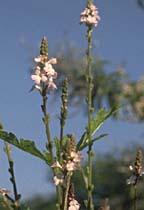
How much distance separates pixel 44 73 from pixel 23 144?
0.17m

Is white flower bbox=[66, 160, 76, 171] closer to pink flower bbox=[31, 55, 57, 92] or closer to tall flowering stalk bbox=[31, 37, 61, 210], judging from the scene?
tall flowering stalk bbox=[31, 37, 61, 210]

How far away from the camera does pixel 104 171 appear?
3478 centimetres

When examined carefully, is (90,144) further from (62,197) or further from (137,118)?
(137,118)

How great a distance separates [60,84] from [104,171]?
33.2 meters

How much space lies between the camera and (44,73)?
175 centimetres

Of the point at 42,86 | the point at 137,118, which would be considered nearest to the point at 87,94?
the point at 42,86

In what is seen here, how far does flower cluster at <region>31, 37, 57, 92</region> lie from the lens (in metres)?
1.72

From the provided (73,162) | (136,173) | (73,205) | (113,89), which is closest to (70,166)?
(73,162)

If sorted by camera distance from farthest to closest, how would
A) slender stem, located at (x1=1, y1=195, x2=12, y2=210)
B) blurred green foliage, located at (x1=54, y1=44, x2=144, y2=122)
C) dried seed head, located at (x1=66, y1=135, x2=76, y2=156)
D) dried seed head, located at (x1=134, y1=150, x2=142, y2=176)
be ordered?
blurred green foliage, located at (x1=54, y1=44, x2=144, y2=122) → dried seed head, located at (x1=134, y1=150, x2=142, y2=176) → slender stem, located at (x1=1, y1=195, x2=12, y2=210) → dried seed head, located at (x1=66, y1=135, x2=76, y2=156)

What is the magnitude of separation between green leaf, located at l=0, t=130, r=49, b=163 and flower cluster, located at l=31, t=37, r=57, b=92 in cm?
13

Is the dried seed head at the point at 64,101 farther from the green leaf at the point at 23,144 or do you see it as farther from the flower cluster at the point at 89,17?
the flower cluster at the point at 89,17

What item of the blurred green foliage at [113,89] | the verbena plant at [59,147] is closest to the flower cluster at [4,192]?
the verbena plant at [59,147]

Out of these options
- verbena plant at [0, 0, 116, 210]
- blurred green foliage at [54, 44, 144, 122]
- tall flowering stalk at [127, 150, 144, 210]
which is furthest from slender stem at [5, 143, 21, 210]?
blurred green foliage at [54, 44, 144, 122]

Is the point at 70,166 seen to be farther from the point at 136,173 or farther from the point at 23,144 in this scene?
the point at 136,173
